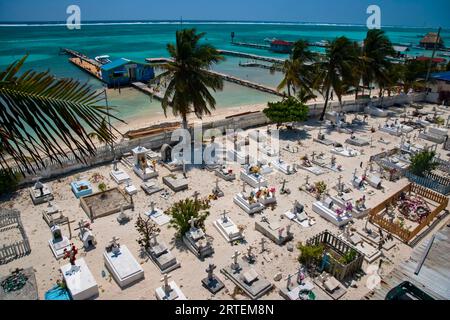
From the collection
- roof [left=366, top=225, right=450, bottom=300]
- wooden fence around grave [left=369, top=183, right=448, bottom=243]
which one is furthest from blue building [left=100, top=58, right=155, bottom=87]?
roof [left=366, top=225, right=450, bottom=300]

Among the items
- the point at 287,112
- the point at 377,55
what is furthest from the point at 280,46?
the point at 287,112

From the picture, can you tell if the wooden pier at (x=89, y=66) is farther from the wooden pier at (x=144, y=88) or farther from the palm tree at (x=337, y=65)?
the palm tree at (x=337, y=65)

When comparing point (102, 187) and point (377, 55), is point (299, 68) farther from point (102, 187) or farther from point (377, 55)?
point (102, 187)

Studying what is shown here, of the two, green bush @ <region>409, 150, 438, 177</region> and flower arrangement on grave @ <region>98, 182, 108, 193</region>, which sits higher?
green bush @ <region>409, 150, 438, 177</region>

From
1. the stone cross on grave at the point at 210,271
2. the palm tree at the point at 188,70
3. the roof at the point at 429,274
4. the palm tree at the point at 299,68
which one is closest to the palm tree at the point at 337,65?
the palm tree at the point at 299,68

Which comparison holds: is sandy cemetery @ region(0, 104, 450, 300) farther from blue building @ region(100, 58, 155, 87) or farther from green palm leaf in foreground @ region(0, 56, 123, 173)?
blue building @ region(100, 58, 155, 87)

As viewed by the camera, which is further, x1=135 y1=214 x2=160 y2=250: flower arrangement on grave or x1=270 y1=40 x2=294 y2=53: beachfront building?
x1=270 y1=40 x2=294 y2=53: beachfront building
